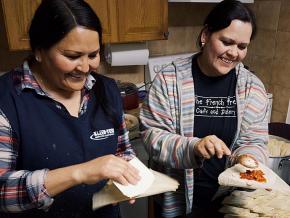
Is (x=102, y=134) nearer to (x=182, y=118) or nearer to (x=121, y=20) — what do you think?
(x=182, y=118)

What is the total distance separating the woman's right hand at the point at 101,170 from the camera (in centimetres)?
71

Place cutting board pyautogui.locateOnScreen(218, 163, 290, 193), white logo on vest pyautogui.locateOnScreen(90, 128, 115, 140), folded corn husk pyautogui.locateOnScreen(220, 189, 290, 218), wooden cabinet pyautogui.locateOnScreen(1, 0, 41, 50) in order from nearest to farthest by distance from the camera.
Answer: white logo on vest pyautogui.locateOnScreen(90, 128, 115, 140)
cutting board pyautogui.locateOnScreen(218, 163, 290, 193)
folded corn husk pyautogui.locateOnScreen(220, 189, 290, 218)
wooden cabinet pyautogui.locateOnScreen(1, 0, 41, 50)

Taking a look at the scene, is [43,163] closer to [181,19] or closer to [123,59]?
[123,59]

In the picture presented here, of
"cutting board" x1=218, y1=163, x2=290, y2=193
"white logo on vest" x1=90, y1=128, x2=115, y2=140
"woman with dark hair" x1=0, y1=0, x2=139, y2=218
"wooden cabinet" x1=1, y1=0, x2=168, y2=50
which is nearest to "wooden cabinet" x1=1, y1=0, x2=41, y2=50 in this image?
"wooden cabinet" x1=1, y1=0, x2=168, y2=50

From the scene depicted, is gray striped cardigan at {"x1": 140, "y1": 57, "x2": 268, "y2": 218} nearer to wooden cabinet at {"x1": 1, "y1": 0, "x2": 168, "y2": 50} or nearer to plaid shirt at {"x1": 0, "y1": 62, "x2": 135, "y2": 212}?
plaid shirt at {"x1": 0, "y1": 62, "x2": 135, "y2": 212}

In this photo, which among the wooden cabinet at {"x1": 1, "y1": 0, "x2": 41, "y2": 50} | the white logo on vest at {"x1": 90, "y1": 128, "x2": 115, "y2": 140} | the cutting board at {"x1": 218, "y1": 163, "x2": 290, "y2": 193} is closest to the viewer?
the white logo on vest at {"x1": 90, "y1": 128, "x2": 115, "y2": 140}

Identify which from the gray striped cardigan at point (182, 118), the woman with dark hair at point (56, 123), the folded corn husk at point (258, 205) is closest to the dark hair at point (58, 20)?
the woman with dark hair at point (56, 123)

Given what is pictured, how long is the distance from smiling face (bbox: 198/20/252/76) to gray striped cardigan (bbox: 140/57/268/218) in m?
0.08

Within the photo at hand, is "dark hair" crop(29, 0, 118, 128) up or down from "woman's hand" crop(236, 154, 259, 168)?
up

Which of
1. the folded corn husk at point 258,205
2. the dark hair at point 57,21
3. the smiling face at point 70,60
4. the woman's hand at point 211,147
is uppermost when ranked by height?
the dark hair at point 57,21

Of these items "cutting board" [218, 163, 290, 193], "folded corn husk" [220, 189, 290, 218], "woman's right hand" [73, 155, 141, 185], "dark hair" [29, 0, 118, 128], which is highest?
"dark hair" [29, 0, 118, 128]

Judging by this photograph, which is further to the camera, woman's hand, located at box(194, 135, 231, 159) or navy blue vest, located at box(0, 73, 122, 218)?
woman's hand, located at box(194, 135, 231, 159)

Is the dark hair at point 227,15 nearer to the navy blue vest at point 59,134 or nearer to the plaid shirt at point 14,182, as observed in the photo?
the navy blue vest at point 59,134

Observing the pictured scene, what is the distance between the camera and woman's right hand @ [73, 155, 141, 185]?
2.32ft
